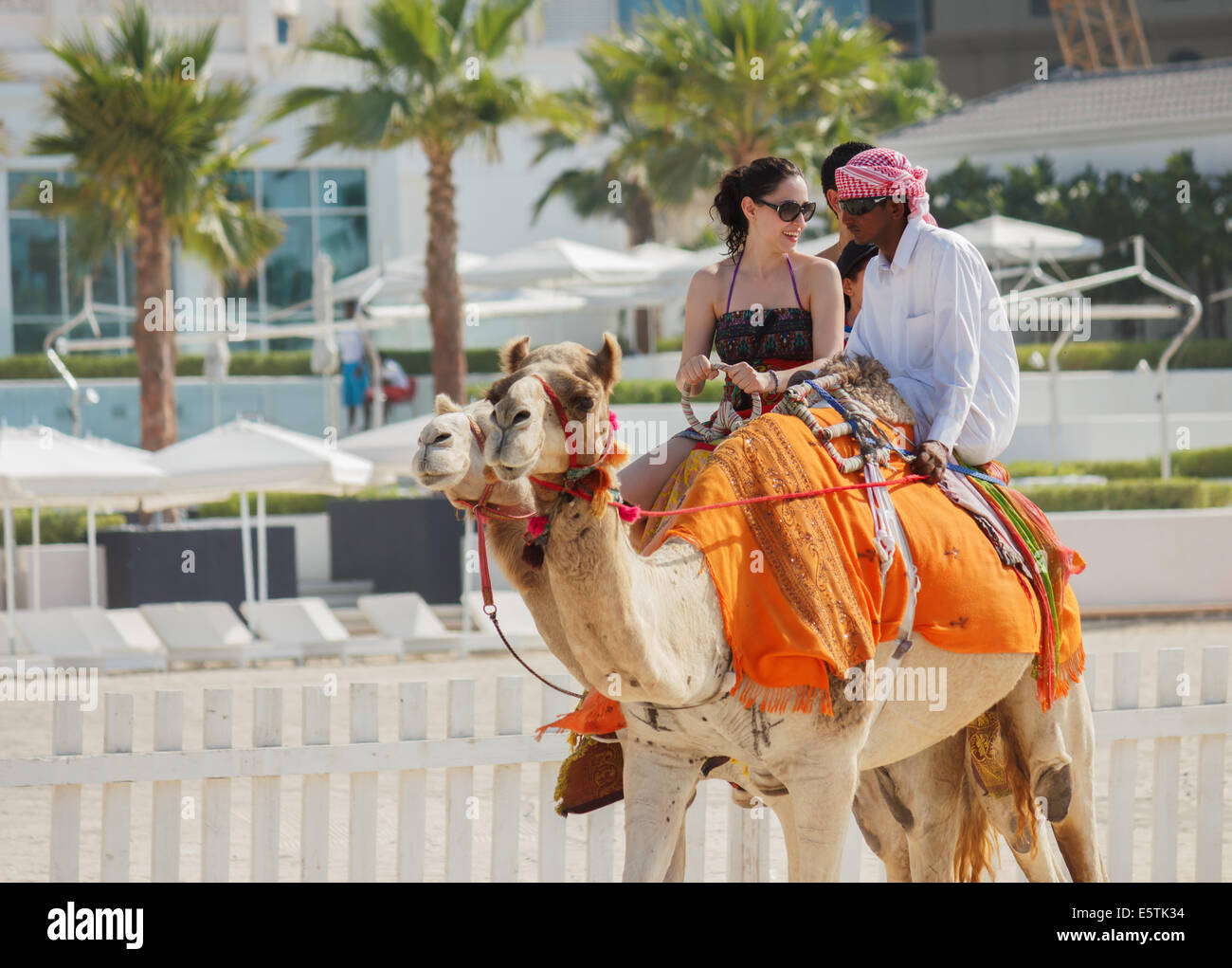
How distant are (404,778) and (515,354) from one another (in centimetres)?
244

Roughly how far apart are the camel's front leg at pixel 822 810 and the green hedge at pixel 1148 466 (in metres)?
19.2

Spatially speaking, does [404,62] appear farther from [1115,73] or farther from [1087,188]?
[1115,73]

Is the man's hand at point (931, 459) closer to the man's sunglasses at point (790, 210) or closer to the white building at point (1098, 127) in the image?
the man's sunglasses at point (790, 210)

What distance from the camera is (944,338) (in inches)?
206

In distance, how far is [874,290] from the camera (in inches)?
214

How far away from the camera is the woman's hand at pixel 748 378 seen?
507cm

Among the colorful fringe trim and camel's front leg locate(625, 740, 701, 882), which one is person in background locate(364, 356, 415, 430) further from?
camel's front leg locate(625, 740, 701, 882)

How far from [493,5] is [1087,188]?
15293mm

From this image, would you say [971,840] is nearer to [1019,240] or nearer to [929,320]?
[929,320]

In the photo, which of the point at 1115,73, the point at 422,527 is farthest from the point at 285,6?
the point at 422,527

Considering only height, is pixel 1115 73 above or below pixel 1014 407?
above

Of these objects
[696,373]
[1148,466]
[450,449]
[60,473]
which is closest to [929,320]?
[696,373]

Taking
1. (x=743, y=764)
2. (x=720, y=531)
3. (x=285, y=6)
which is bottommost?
(x=743, y=764)
